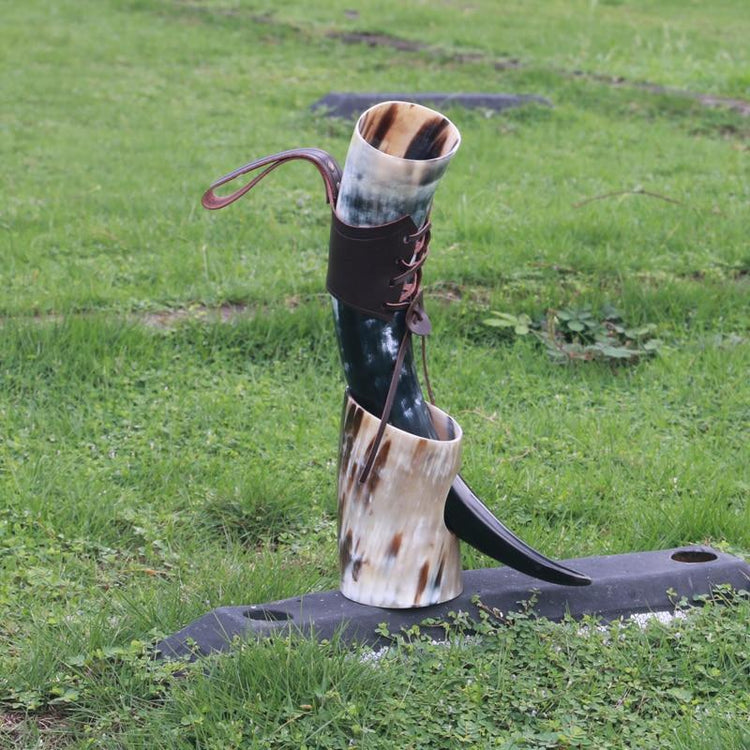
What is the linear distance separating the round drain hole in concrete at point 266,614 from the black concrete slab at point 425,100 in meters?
6.87

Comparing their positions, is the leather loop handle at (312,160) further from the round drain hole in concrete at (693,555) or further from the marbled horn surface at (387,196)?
the round drain hole in concrete at (693,555)

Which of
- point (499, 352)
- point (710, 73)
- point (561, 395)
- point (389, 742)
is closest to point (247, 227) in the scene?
point (499, 352)

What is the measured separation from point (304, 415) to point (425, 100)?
575cm

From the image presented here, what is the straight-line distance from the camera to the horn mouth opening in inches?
107

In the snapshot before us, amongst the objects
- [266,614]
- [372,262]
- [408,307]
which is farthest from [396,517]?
[372,262]

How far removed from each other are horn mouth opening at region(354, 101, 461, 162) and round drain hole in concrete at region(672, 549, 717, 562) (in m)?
1.32

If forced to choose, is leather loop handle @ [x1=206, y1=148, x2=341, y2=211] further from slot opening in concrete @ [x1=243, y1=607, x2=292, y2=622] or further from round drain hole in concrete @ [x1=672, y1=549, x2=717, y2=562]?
round drain hole in concrete @ [x1=672, y1=549, x2=717, y2=562]

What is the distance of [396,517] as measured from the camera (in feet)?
9.16

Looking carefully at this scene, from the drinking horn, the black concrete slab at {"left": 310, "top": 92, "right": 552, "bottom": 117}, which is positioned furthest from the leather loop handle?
the black concrete slab at {"left": 310, "top": 92, "right": 552, "bottom": 117}

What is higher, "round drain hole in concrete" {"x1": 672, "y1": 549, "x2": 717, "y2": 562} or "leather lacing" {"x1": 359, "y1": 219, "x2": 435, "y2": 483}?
"leather lacing" {"x1": 359, "y1": 219, "x2": 435, "y2": 483}

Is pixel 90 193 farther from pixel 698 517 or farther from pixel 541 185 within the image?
pixel 698 517

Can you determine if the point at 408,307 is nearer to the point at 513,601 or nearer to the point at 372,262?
the point at 372,262

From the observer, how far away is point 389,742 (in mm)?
2461

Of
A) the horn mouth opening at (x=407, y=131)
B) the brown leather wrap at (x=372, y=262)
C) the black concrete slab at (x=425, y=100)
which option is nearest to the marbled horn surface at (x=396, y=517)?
the brown leather wrap at (x=372, y=262)
